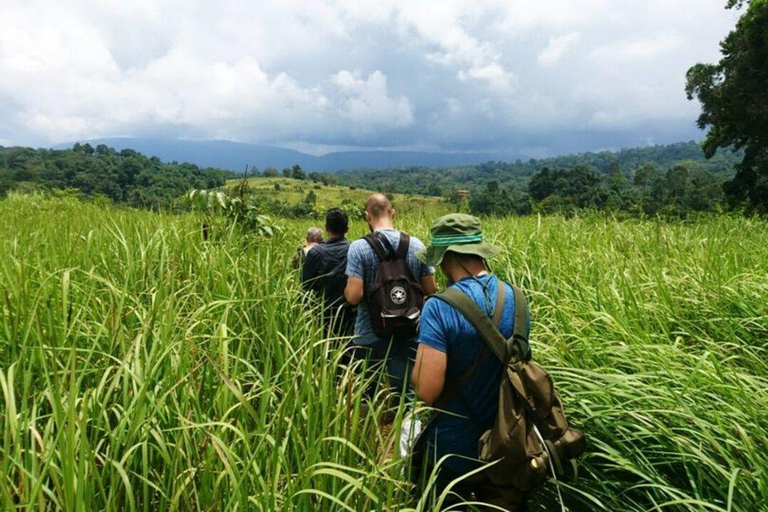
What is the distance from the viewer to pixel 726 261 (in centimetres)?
404

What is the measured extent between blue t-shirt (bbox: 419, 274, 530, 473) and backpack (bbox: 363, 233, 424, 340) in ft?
3.39

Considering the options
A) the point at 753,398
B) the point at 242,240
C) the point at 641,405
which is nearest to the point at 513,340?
the point at 641,405

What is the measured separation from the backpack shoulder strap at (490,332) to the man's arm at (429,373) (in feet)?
0.67

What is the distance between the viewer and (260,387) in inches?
80.9

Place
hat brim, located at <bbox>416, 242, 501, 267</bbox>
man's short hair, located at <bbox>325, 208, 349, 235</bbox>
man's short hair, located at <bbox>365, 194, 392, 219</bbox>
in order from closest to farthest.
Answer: hat brim, located at <bbox>416, 242, 501, 267</bbox>
man's short hair, located at <bbox>365, 194, 392, 219</bbox>
man's short hair, located at <bbox>325, 208, 349, 235</bbox>

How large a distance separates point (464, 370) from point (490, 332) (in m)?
0.23

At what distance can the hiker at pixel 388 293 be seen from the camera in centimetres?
312

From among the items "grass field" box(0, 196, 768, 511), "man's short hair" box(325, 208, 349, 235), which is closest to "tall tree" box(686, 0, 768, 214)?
"grass field" box(0, 196, 768, 511)

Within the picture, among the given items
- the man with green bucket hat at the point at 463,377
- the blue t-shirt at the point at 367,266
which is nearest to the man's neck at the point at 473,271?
the man with green bucket hat at the point at 463,377

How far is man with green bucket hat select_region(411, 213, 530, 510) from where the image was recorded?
1967 mm

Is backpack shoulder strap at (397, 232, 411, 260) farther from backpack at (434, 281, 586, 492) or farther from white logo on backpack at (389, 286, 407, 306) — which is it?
backpack at (434, 281, 586, 492)

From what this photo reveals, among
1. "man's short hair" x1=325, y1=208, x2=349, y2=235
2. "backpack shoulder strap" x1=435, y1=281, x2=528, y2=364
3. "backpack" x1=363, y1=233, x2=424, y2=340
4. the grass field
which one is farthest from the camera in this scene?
"man's short hair" x1=325, y1=208, x2=349, y2=235

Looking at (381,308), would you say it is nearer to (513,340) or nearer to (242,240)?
(513,340)

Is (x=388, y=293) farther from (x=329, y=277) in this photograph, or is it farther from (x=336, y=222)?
(x=336, y=222)
